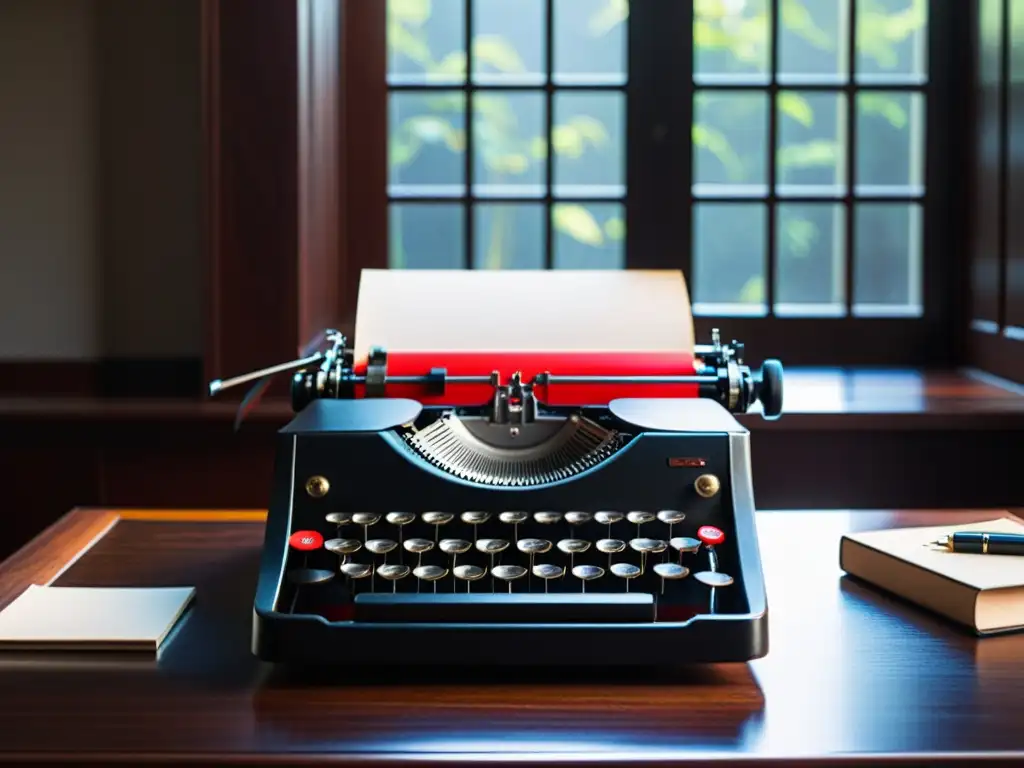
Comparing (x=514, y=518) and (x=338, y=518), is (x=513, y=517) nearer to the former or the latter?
(x=514, y=518)

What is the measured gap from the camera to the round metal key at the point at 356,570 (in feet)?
3.54

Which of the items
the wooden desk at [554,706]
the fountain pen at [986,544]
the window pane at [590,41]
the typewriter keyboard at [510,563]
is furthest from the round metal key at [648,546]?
the window pane at [590,41]

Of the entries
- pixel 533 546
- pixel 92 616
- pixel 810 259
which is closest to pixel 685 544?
pixel 533 546

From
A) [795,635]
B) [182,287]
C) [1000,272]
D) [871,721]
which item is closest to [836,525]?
[795,635]

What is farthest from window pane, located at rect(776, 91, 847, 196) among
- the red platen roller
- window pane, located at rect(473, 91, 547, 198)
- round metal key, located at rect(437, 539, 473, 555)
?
round metal key, located at rect(437, 539, 473, 555)

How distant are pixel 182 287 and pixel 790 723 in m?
2.01

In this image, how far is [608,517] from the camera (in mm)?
1132

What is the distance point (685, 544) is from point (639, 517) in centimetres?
5

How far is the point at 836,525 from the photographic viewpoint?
1570 mm

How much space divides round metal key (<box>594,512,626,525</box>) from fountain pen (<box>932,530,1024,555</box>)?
361mm

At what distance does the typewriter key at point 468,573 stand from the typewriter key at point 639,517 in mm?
138

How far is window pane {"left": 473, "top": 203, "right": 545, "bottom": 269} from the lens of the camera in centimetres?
293

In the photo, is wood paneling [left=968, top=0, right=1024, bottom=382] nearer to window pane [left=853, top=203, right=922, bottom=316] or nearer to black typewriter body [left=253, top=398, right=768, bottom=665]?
window pane [left=853, top=203, right=922, bottom=316]

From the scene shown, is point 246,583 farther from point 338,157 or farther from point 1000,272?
point 1000,272
